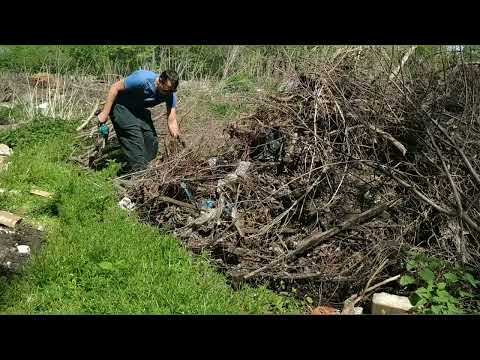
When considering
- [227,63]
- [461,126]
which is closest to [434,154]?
[461,126]

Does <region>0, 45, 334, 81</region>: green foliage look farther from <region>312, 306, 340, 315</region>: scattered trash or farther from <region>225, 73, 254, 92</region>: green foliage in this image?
<region>312, 306, 340, 315</region>: scattered trash

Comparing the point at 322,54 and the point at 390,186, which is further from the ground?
the point at 322,54

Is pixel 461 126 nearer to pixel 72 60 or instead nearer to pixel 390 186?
pixel 390 186

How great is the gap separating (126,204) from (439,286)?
11.5ft

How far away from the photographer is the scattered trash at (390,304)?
4.23m

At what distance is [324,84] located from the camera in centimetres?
596

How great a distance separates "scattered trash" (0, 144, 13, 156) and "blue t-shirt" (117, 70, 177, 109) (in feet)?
7.27

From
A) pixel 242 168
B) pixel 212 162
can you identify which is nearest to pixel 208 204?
pixel 242 168

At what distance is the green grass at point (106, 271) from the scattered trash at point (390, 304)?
2.19 feet

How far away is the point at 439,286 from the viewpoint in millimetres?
4215

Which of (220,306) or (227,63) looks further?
→ (227,63)

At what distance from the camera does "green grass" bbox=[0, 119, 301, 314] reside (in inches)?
167

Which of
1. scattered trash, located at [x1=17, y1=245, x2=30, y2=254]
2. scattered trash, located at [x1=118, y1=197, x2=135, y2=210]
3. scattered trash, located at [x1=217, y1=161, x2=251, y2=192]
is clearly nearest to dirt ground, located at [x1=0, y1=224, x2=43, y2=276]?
scattered trash, located at [x1=17, y1=245, x2=30, y2=254]

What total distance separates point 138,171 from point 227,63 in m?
6.29
